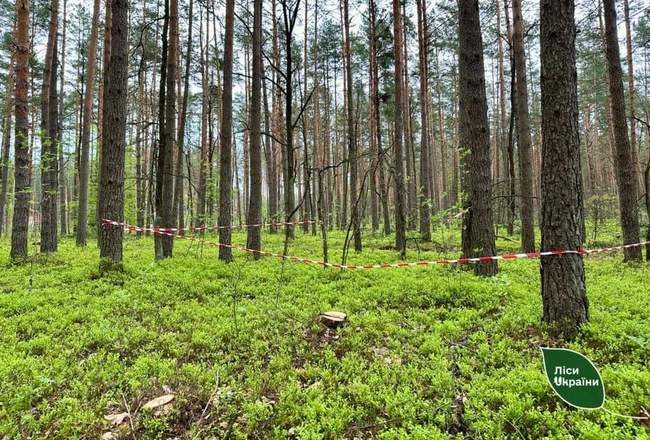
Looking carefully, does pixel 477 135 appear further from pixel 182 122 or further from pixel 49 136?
pixel 49 136

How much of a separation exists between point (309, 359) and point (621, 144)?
882cm

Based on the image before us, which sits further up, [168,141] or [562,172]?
[168,141]

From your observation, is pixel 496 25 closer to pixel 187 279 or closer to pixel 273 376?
pixel 187 279

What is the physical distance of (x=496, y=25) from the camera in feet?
57.5

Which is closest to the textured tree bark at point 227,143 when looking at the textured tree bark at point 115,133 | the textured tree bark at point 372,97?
the textured tree bark at point 115,133

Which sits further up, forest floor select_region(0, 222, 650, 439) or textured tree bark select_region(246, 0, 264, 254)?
textured tree bark select_region(246, 0, 264, 254)

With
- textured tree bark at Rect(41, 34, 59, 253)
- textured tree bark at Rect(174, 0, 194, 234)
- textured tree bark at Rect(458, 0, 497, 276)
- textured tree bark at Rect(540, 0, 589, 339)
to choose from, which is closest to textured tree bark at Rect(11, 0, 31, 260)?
textured tree bark at Rect(41, 34, 59, 253)

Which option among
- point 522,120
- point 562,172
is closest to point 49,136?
point 562,172

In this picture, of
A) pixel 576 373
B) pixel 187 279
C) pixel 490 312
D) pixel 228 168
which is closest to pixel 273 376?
pixel 576 373

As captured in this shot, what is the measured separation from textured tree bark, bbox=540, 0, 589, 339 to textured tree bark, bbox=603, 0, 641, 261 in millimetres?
5718

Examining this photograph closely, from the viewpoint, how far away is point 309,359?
13.4 feet

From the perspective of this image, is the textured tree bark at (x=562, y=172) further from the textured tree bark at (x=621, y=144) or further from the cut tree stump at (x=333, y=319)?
the textured tree bark at (x=621, y=144)

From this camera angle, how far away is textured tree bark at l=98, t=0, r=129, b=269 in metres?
7.17

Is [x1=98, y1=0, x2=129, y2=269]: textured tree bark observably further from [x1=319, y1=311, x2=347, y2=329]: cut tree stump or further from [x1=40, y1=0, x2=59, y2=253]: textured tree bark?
[x1=319, y1=311, x2=347, y2=329]: cut tree stump
